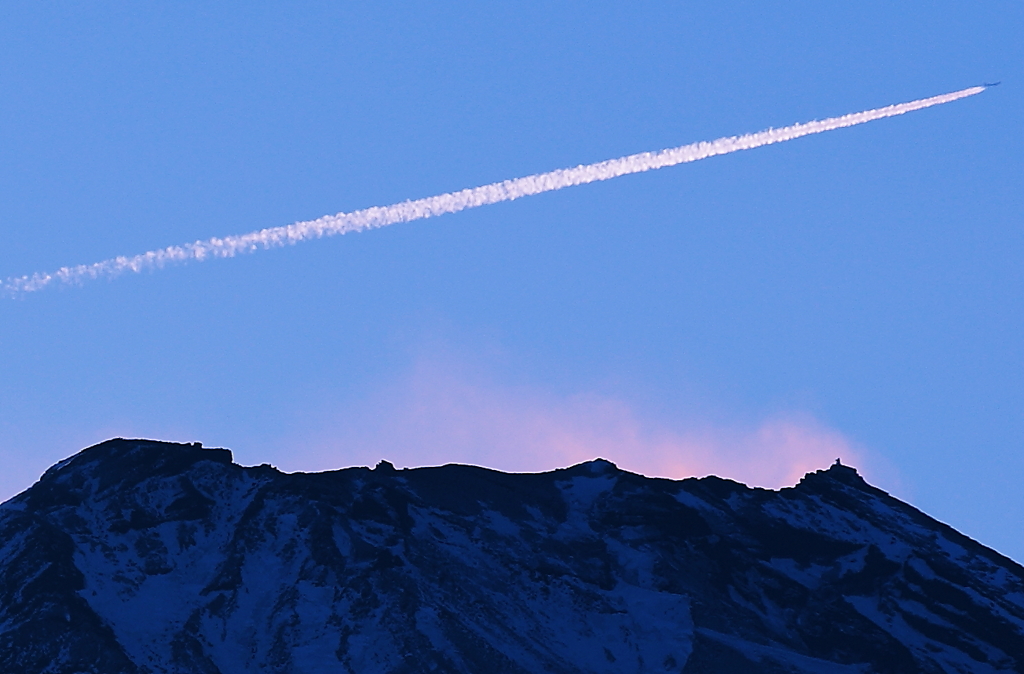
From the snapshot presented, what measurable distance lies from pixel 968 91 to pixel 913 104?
7.79m

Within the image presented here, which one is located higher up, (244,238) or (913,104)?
(913,104)

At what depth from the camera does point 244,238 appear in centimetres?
17575

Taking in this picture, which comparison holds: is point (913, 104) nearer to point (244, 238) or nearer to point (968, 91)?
point (968, 91)

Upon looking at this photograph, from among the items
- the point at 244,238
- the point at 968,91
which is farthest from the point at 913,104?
the point at 244,238

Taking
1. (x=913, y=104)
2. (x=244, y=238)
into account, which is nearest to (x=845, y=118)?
(x=913, y=104)

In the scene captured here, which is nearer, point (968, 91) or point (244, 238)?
point (244, 238)

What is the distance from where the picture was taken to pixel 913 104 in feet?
648

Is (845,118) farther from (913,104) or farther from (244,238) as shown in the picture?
(244,238)

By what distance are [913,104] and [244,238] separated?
213ft

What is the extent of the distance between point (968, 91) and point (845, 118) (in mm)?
11172

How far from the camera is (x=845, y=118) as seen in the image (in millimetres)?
192750

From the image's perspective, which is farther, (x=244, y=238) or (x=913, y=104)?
(x=913, y=104)

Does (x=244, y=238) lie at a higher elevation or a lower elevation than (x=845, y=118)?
lower

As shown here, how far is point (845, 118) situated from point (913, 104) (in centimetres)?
864
